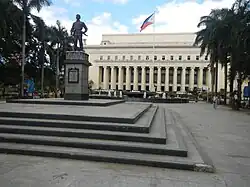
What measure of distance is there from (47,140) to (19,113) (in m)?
2.33

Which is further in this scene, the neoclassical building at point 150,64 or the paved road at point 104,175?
the neoclassical building at point 150,64

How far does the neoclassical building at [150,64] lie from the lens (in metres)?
91.2

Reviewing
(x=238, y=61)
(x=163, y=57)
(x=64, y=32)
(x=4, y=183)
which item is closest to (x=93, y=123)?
(x=4, y=183)

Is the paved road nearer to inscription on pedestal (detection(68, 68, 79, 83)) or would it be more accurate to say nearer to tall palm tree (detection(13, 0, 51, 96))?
inscription on pedestal (detection(68, 68, 79, 83))

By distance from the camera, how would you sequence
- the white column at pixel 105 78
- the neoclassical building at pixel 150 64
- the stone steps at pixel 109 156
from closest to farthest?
1. the stone steps at pixel 109 156
2. the neoclassical building at pixel 150 64
3. the white column at pixel 105 78

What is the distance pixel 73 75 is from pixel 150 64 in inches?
3165

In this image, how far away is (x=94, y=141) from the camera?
599 centimetres

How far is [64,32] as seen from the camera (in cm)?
4425

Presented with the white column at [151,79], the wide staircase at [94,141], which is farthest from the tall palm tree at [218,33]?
the white column at [151,79]

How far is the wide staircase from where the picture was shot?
522 cm

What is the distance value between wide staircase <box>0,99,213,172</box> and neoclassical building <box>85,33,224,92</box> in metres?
83.8

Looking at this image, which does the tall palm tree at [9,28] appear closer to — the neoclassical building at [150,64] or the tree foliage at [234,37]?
the tree foliage at [234,37]

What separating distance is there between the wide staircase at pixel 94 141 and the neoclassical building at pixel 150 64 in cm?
8383

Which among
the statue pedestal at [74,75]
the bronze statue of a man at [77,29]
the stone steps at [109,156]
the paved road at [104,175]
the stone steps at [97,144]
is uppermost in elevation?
the bronze statue of a man at [77,29]
